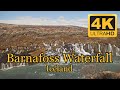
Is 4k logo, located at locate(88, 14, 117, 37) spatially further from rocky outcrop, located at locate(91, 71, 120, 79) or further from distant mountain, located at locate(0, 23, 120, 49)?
rocky outcrop, located at locate(91, 71, 120, 79)

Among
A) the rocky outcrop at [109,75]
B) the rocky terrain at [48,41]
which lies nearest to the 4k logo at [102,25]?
the rocky terrain at [48,41]

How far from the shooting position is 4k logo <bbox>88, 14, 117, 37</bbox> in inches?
256

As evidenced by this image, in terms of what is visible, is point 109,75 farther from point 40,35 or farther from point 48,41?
point 40,35

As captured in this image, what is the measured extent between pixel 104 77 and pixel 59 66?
0.89 metres

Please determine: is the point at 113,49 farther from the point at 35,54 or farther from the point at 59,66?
the point at 35,54

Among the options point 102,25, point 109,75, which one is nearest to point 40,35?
point 102,25

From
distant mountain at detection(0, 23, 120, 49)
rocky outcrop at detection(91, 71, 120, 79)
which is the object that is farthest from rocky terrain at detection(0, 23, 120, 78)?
rocky outcrop at detection(91, 71, 120, 79)

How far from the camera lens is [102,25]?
6.51m

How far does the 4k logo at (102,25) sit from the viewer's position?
21.3ft

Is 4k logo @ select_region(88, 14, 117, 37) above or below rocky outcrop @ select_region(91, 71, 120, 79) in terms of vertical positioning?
above

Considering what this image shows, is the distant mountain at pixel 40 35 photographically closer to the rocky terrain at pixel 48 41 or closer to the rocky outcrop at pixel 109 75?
the rocky terrain at pixel 48 41

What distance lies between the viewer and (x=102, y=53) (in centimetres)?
657
